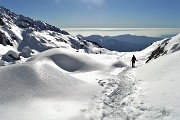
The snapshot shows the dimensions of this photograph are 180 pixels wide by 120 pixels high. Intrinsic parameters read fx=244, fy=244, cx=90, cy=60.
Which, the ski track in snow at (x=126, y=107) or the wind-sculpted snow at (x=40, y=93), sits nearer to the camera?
the ski track in snow at (x=126, y=107)

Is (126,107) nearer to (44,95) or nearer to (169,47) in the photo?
(44,95)

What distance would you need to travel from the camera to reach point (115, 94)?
17.9m

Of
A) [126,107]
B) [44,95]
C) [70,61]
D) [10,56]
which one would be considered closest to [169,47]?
[70,61]

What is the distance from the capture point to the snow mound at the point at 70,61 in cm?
3077

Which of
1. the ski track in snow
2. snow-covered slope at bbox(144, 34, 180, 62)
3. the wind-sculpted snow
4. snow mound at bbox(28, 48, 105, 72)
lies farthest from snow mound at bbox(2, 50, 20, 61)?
the ski track in snow

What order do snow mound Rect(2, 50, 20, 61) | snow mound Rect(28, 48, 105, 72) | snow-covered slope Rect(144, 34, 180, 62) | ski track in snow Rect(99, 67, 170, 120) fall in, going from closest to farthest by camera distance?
ski track in snow Rect(99, 67, 170, 120) → snow mound Rect(28, 48, 105, 72) → snow-covered slope Rect(144, 34, 180, 62) → snow mound Rect(2, 50, 20, 61)

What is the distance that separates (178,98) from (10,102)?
920 centimetres

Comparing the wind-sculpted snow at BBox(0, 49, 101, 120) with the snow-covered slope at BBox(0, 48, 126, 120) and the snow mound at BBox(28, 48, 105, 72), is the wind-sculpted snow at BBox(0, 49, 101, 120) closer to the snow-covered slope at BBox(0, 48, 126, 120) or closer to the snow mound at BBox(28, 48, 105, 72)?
Result: the snow-covered slope at BBox(0, 48, 126, 120)

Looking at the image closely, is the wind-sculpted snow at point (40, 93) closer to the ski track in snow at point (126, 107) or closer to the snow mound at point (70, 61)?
the ski track in snow at point (126, 107)

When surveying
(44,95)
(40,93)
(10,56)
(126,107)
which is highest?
(40,93)

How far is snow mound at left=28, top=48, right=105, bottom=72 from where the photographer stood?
30766 millimetres

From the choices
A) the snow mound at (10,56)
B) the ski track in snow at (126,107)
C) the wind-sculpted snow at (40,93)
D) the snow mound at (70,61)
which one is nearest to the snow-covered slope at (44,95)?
the wind-sculpted snow at (40,93)

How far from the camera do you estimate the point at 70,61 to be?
105 feet

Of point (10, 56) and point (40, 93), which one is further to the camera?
point (10, 56)
